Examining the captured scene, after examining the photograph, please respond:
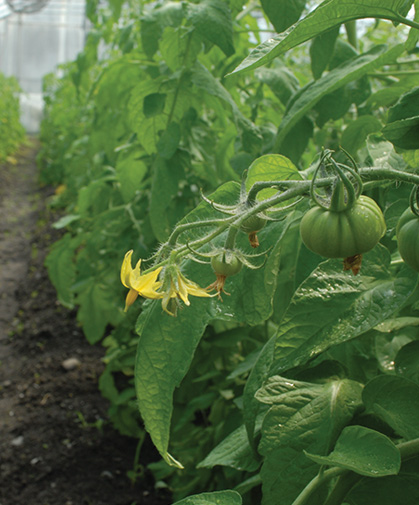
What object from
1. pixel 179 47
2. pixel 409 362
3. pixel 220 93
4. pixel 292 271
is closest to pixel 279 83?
pixel 220 93

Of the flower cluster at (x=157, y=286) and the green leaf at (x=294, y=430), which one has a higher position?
the flower cluster at (x=157, y=286)

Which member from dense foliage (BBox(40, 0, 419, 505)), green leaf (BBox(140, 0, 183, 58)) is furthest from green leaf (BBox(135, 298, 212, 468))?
green leaf (BBox(140, 0, 183, 58))

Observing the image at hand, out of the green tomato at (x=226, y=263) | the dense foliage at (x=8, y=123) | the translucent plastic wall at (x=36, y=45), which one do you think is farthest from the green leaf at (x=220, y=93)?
the translucent plastic wall at (x=36, y=45)

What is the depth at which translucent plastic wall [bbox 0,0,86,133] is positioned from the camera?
18.4 m

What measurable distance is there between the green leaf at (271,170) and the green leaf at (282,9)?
40 cm

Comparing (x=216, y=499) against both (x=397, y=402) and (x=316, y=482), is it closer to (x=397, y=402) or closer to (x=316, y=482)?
(x=316, y=482)

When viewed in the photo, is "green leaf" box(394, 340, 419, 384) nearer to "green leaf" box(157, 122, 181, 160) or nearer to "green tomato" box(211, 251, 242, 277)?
"green tomato" box(211, 251, 242, 277)

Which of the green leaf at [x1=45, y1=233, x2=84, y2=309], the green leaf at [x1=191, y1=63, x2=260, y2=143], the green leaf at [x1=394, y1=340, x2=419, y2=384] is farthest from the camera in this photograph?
the green leaf at [x1=45, y1=233, x2=84, y2=309]

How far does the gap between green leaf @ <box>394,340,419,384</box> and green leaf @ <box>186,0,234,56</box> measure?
0.71 metres

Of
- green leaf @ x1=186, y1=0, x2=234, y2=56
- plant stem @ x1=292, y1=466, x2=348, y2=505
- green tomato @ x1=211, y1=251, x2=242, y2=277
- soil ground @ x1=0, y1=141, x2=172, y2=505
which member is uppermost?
green leaf @ x1=186, y1=0, x2=234, y2=56

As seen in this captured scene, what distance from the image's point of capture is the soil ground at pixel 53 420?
2.36 m

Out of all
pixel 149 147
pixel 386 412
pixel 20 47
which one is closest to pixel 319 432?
pixel 386 412

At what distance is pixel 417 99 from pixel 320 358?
481mm

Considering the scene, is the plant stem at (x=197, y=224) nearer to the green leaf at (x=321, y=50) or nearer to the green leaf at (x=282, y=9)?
the green leaf at (x=282, y=9)
